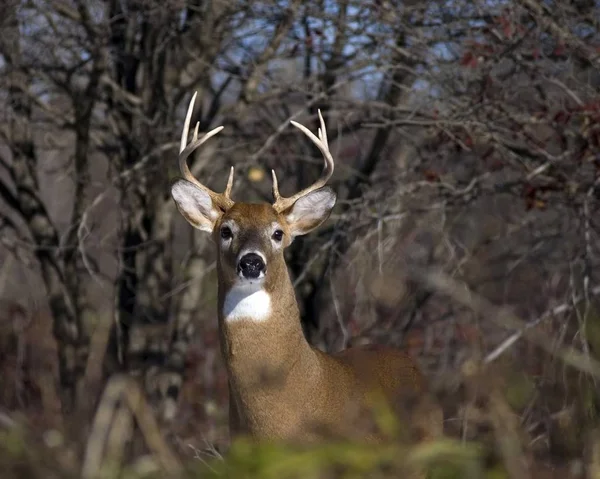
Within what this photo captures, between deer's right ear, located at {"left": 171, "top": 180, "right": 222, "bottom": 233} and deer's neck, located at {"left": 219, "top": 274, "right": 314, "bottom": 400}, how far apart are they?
0.87m

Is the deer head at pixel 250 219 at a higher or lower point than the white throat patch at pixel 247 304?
higher

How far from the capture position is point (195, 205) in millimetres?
5770

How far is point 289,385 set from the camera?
15.4 ft

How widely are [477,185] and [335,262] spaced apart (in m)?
1.20

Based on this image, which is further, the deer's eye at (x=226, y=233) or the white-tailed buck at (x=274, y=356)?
the deer's eye at (x=226, y=233)

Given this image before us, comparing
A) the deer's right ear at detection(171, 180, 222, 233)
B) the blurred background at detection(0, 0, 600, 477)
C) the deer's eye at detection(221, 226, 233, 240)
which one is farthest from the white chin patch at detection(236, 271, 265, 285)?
the blurred background at detection(0, 0, 600, 477)

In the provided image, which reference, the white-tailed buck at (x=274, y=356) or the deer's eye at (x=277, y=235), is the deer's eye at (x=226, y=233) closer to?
the white-tailed buck at (x=274, y=356)

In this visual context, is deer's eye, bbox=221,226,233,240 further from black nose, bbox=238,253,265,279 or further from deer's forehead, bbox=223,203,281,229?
black nose, bbox=238,253,265,279

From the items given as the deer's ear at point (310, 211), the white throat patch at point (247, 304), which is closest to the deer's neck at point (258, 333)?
the white throat patch at point (247, 304)

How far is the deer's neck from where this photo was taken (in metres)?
4.77

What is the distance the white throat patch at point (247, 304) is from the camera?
16.0 ft

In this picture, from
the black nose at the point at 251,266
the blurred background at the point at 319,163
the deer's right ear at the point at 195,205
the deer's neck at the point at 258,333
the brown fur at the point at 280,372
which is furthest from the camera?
the blurred background at the point at 319,163

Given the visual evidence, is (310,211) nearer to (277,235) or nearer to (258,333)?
(277,235)

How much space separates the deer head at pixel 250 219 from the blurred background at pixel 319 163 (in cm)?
68
